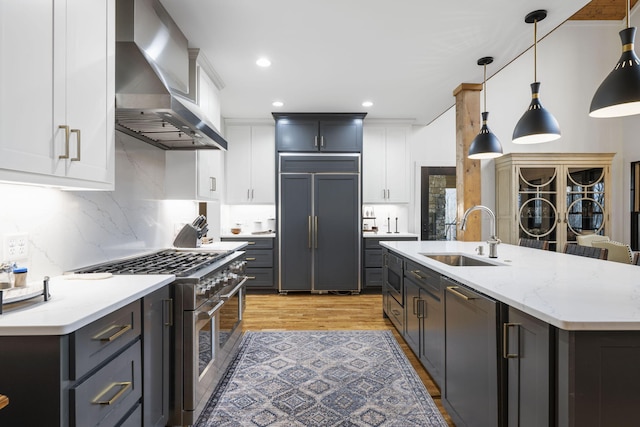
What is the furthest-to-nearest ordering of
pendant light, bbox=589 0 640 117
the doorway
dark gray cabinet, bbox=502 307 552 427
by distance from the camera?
the doorway, pendant light, bbox=589 0 640 117, dark gray cabinet, bbox=502 307 552 427

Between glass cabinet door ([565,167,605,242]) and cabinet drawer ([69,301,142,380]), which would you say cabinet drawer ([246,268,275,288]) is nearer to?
cabinet drawer ([69,301,142,380])

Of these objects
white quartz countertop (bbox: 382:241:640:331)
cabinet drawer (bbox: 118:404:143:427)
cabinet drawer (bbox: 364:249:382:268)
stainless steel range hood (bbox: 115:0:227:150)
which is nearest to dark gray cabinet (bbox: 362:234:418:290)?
cabinet drawer (bbox: 364:249:382:268)

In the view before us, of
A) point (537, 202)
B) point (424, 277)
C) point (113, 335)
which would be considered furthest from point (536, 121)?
point (537, 202)

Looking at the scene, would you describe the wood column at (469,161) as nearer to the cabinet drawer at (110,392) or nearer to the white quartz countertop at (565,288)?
the white quartz countertop at (565,288)

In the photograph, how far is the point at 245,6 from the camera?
2.33 metres

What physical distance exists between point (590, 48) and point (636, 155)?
2036mm

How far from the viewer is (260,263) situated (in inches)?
193

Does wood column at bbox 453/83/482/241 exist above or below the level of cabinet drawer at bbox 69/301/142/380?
above

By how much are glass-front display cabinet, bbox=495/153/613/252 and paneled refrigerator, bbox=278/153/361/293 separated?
2.51 m

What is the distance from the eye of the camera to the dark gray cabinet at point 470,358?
140 cm

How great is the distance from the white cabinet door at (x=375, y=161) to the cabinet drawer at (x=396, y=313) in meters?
2.04

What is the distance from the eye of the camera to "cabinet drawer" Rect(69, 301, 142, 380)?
3.43ft

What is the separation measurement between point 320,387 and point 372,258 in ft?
9.16

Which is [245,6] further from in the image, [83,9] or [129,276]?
[129,276]
